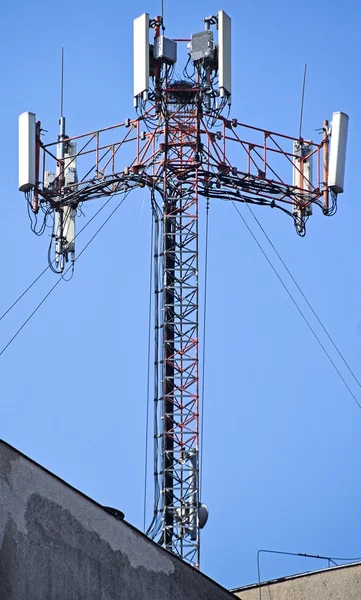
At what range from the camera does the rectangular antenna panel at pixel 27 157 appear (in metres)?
49.3

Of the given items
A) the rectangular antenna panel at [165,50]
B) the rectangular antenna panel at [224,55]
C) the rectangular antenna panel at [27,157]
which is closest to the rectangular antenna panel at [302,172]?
the rectangular antenna panel at [224,55]

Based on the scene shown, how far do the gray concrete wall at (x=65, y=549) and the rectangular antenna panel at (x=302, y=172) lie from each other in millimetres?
19831

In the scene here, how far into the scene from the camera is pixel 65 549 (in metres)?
→ 30.1

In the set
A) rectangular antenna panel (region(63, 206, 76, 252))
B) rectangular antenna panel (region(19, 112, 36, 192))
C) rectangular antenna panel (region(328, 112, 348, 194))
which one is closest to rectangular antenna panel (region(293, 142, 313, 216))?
rectangular antenna panel (region(328, 112, 348, 194))

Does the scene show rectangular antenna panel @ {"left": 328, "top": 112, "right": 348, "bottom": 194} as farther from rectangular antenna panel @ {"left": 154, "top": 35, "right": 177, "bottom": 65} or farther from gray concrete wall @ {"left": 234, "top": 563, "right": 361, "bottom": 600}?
gray concrete wall @ {"left": 234, "top": 563, "right": 361, "bottom": 600}

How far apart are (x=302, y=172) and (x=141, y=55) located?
5959 mm

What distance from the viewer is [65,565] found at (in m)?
30.1

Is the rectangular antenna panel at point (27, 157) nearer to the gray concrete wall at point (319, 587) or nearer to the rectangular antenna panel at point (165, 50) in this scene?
the rectangular antenna panel at point (165, 50)

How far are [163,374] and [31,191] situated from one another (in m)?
6.74

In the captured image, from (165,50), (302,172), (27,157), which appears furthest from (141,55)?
(302,172)

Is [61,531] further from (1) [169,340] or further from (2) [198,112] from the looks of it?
(2) [198,112]

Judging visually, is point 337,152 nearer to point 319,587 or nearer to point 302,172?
point 302,172

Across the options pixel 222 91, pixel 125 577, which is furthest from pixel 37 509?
pixel 222 91

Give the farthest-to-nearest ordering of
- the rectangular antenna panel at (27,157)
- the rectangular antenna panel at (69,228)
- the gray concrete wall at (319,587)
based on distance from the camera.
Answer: the rectangular antenna panel at (69,228) → the rectangular antenna panel at (27,157) → the gray concrete wall at (319,587)
